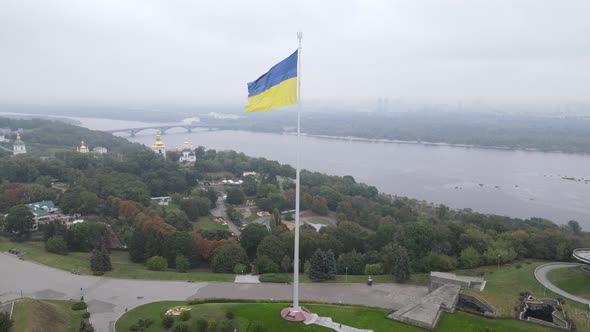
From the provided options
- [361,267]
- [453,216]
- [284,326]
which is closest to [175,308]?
[284,326]

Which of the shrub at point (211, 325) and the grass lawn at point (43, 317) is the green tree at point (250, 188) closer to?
the grass lawn at point (43, 317)

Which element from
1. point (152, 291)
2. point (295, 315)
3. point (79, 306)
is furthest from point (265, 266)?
point (79, 306)

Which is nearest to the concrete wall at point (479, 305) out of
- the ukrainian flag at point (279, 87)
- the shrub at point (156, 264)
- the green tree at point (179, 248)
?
the ukrainian flag at point (279, 87)

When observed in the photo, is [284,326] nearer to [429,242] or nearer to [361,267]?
[361,267]

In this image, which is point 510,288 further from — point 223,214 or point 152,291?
point 223,214

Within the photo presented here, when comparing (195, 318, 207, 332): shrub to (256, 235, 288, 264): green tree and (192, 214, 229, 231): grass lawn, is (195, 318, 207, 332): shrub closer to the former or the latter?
(256, 235, 288, 264): green tree

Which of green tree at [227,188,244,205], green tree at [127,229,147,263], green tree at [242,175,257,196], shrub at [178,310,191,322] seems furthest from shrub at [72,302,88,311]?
green tree at [242,175,257,196]

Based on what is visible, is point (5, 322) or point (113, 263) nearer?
point (5, 322)
